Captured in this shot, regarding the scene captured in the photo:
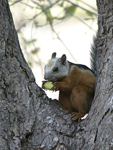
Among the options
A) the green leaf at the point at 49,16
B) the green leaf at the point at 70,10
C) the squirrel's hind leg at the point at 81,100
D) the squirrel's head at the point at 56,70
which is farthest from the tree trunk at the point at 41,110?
the green leaf at the point at 49,16

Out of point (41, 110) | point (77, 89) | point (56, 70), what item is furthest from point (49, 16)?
point (41, 110)

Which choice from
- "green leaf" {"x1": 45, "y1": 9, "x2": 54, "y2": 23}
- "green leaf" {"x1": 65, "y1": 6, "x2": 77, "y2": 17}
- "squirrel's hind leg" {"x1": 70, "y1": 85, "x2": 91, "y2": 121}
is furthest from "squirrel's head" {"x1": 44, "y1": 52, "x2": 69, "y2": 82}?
"green leaf" {"x1": 45, "y1": 9, "x2": 54, "y2": 23}

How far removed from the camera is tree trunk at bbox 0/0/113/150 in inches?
63.2

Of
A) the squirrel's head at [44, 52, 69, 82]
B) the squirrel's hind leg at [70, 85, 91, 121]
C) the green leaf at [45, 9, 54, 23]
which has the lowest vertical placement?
the squirrel's hind leg at [70, 85, 91, 121]

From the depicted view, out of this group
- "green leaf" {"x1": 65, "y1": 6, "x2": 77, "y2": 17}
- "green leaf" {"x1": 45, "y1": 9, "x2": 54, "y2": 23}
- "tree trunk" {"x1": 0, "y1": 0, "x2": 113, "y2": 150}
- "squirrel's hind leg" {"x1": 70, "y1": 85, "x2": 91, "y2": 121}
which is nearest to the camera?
"tree trunk" {"x1": 0, "y1": 0, "x2": 113, "y2": 150}

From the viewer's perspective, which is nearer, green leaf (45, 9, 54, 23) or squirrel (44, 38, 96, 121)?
squirrel (44, 38, 96, 121)

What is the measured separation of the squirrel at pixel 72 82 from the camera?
2.36 metres

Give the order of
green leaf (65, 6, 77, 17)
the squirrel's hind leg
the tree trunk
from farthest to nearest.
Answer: green leaf (65, 6, 77, 17) → the squirrel's hind leg → the tree trunk

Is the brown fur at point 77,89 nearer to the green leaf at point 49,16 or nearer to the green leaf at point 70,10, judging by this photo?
the green leaf at point 70,10

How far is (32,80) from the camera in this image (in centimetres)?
194

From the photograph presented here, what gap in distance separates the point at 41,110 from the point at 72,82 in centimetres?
86

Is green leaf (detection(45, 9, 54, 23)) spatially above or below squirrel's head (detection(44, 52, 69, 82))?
above

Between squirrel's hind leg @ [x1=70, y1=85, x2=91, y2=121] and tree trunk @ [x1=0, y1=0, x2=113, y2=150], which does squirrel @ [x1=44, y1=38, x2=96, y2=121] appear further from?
tree trunk @ [x1=0, y1=0, x2=113, y2=150]

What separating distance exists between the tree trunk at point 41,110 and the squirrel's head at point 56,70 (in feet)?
1.87
